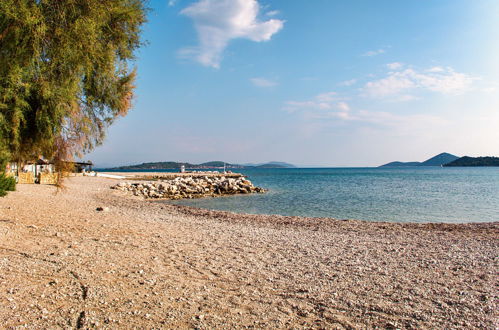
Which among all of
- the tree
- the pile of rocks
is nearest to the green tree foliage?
the tree

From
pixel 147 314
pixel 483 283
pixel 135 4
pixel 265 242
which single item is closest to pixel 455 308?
pixel 483 283

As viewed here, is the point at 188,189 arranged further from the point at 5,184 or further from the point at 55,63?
the point at 55,63

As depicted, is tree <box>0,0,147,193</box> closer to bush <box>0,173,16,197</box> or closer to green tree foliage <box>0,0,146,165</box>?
green tree foliage <box>0,0,146,165</box>

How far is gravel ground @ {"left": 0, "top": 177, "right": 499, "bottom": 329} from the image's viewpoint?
4418 millimetres

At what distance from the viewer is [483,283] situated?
6.20m

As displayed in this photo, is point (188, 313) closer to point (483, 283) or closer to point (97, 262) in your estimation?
point (97, 262)

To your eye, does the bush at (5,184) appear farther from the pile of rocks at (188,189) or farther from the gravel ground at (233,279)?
the pile of rocks at (188,189)

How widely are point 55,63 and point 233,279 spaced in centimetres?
543

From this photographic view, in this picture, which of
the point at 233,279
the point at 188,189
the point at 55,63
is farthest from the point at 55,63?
the point at 188,189

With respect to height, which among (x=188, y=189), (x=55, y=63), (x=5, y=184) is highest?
(x=55, y=63)

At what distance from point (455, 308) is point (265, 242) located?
5.14 meters

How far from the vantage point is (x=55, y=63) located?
6.91 meters

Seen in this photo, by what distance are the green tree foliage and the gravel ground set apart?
239 cm

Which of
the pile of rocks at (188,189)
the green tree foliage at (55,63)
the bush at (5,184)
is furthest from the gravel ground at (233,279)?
the pile of rocks at (188,189)
